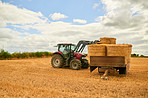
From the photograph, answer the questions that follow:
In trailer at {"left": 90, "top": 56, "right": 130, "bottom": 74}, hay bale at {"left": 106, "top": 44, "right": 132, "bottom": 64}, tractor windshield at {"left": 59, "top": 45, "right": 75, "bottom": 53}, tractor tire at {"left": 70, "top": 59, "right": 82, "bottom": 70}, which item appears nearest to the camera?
hay bale at {"left": 106, "top": 44, "right": 132, "bottom": 64}

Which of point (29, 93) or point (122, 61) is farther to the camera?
point (122, 61)

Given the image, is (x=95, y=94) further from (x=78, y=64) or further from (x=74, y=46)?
(x=74, y=46)

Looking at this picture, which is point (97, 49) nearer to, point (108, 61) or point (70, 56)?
point (108, 61)

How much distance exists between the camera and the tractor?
1124 centimetres

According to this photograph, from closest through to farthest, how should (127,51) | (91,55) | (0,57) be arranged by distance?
(127,51), (91,55), (0,57)

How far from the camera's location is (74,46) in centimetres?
1198

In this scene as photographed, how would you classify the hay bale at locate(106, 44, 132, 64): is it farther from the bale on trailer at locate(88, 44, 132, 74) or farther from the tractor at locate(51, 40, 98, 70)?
the tractor at locate(51, 40, 98, 70)

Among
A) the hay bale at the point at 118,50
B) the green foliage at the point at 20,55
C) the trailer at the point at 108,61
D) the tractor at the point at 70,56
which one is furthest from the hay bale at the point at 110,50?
the green foliage at the point at 20,55

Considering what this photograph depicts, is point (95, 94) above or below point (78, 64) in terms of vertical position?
below

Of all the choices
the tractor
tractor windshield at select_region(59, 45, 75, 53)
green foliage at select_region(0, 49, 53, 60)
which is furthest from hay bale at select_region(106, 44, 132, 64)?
green foliage at select_region(0, 49, 53, 60)

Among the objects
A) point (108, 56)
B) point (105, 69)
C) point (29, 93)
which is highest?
point (108, 56)

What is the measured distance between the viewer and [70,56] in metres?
11.8

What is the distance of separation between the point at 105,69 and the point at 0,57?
16636 millimetres

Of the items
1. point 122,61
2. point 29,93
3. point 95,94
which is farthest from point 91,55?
point 29,93
